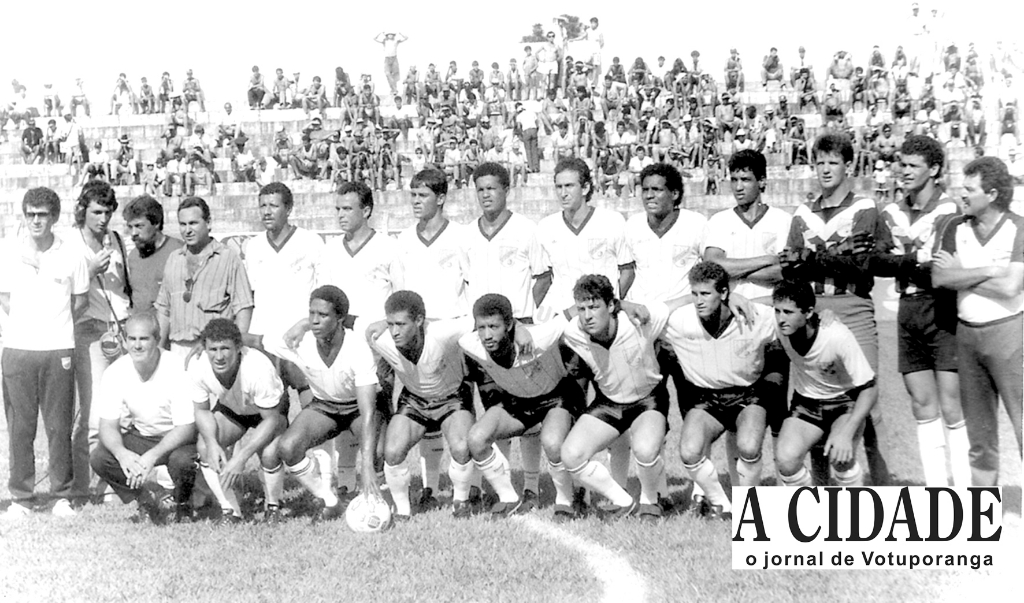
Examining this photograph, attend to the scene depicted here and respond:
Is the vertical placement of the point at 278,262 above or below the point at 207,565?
above

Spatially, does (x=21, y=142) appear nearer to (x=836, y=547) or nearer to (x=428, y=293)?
(x=428, y=293)

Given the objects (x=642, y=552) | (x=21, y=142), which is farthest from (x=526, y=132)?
(x=642, y=552)

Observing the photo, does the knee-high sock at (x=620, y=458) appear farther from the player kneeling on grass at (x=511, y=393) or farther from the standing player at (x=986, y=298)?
the standing player at (x=986, y=298)

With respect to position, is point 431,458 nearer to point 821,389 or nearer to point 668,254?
point 668,254

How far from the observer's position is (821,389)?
5.70 meters

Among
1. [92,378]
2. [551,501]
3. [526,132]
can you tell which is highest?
[526,132]

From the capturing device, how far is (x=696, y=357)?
230 inches

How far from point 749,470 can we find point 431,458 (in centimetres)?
186

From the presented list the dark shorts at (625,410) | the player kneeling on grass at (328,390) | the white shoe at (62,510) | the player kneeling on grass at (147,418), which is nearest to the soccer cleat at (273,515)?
the player kneeling on grass at (328,390)

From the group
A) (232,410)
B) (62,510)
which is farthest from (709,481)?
(62,510)

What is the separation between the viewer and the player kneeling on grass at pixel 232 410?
5.86 metres

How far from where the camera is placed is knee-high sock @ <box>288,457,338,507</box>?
604 cm

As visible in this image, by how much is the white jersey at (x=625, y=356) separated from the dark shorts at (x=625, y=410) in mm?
28

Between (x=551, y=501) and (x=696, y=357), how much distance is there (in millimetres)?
1233
